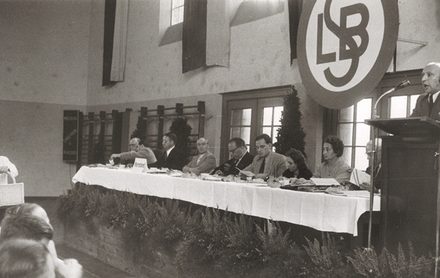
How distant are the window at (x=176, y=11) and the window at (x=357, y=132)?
4.88 m

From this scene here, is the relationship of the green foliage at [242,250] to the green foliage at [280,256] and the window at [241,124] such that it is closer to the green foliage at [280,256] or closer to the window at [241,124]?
the green foliage at [280,256]

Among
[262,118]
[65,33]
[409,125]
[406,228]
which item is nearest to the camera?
[409,125]

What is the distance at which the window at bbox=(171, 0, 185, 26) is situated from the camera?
1105cm

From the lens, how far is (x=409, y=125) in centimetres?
314

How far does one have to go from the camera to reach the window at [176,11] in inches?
→ 435

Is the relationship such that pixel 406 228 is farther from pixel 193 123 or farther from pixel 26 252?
pixel 193 123

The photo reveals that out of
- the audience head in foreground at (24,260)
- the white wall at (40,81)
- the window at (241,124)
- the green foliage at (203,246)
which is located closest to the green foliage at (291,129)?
the window at (241,124)

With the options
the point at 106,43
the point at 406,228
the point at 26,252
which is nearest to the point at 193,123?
the point at 106,43

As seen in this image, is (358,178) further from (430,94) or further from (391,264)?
(391,264)

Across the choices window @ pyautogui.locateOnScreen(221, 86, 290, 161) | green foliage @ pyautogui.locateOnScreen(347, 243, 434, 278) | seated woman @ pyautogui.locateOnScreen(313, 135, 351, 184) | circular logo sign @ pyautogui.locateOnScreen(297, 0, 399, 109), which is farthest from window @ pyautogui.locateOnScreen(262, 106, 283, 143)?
green foliage @ pyautogui.locateOnScreen(347, 243, 434, 278)

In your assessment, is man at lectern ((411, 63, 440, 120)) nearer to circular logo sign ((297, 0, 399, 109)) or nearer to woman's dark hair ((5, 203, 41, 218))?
circular logo sign ((297, 0, 399, 109))

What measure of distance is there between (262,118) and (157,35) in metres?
3.79

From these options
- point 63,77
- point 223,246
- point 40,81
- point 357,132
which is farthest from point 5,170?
point 63,77

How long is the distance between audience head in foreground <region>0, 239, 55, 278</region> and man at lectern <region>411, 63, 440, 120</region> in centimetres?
262
